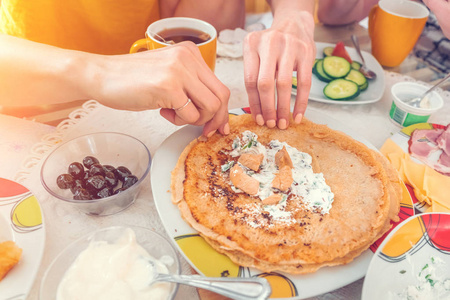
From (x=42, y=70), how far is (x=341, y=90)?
59.9 inches

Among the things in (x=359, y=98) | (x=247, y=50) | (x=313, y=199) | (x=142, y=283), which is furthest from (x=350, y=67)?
(x=142, y=283)

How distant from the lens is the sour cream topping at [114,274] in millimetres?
921

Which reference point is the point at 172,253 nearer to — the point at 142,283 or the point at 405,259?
the point at 142,283

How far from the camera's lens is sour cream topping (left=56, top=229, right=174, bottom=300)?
92 centimetres

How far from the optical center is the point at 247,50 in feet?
5.24

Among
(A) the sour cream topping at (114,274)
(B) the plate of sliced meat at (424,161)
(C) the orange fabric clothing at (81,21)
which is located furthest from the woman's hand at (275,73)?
(C) the orange fabric clothing at (81,21)

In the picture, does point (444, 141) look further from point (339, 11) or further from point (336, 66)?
point (339, 11)

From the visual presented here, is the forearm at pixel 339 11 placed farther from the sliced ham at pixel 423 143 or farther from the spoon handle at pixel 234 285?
the spoon handle at pixel 234 285

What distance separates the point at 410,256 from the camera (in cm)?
104

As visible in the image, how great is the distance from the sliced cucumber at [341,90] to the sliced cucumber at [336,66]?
80 mm

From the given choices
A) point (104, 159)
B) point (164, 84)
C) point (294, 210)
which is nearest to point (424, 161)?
point (294, 210)

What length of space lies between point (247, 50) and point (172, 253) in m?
0.99

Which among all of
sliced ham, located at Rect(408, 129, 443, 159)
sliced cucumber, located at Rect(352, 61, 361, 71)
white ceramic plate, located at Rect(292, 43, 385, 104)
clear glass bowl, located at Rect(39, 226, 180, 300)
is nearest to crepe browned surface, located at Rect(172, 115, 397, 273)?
clear glass bowl, located at Rect(39, 226, 180, 300)

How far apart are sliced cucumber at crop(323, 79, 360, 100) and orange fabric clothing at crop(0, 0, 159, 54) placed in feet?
4.05
